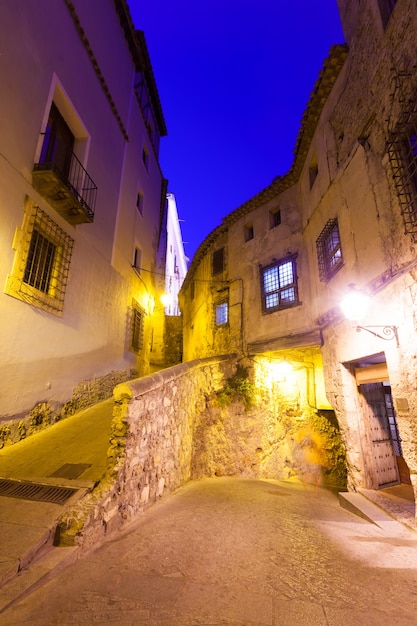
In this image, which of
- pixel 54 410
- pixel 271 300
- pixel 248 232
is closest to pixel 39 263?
pixel 54 410

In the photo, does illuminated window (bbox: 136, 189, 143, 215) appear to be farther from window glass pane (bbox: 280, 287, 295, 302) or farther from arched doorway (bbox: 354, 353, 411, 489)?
arched doorway (bbox: 354, 353, 411, 489)

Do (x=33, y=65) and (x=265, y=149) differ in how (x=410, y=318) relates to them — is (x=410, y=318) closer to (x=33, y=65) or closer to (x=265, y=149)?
(x=33, y=65)

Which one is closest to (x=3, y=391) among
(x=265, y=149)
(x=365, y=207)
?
(x=365, y=207)

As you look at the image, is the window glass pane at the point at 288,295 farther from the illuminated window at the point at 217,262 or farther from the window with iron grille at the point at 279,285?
the illuminated window at the point at 217,262

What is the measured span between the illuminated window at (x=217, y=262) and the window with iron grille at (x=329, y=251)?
535 centimetres

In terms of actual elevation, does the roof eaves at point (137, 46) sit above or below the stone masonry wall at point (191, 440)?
above

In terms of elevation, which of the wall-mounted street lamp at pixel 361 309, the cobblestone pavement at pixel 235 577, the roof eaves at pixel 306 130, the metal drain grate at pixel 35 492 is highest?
the roof eaves at pixel 306 130

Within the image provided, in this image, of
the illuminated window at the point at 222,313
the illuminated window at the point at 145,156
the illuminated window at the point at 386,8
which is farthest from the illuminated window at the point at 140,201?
the illuminated window at the point at 386,8

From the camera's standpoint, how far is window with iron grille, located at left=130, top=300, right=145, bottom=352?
1279 cm

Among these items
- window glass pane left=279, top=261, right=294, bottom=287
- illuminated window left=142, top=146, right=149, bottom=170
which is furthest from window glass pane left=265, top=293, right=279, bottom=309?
illuminated window left=142, top=146, right=149, bottom=170

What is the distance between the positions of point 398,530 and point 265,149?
119546 mm

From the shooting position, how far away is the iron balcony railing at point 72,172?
25.8 ft

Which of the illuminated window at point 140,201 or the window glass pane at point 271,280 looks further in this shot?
the illuminated window at point 140,201

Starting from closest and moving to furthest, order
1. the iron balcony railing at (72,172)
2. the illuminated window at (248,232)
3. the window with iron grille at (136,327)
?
the iron balcony railing at (72,172)
the illuminated window at (248,232)
the window with iron grille at (136,327)
